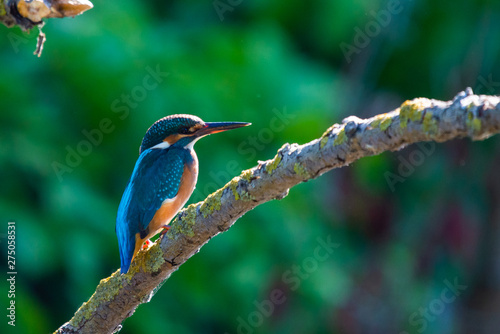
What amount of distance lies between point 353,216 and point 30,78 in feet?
10.9

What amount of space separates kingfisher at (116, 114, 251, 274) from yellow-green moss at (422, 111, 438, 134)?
159 centimetres

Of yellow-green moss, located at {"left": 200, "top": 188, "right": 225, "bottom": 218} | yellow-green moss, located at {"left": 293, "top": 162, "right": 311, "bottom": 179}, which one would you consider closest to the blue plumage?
yellow-green moss, located at {"left": 200, "top": 188, "right": 225, "bottom": 218}

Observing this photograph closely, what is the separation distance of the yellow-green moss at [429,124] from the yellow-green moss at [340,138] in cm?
25

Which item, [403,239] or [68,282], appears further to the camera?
[403,239]

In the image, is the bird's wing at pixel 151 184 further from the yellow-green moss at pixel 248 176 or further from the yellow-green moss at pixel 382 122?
the yellow-green moss at pixel 382 122

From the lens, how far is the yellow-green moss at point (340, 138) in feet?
5.59

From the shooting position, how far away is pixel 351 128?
169 cm

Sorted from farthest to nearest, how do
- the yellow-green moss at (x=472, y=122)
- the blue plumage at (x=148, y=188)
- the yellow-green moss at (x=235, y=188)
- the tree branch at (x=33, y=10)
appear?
the blue plumage at (x=148, y=188) → the yellow-green moss at (x=235, y=188) → the tree branch at (x=33, y=10) → the yellow-green moss at (x=472, y=122)

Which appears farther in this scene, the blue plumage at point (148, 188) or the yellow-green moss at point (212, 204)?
the blue plumage at point (148, 188)

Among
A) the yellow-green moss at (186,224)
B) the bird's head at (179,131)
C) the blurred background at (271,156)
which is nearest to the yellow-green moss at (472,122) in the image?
the yellow-green moss at (186,224)

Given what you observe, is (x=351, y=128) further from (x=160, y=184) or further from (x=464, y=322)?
(x=464, y=322)

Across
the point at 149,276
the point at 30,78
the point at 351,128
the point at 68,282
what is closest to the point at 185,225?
the point at 149,276

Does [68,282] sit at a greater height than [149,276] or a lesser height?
lesser

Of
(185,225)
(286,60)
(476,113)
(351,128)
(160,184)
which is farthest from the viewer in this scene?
(286,60)
